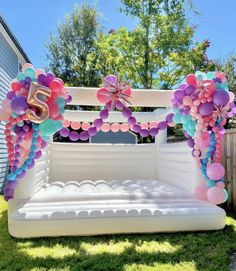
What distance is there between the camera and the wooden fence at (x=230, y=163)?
4418 mm

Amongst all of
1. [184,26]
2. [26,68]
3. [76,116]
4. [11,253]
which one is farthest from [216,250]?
[184,26]

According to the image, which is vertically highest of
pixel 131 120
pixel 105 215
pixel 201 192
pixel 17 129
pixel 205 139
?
pixel 131 120

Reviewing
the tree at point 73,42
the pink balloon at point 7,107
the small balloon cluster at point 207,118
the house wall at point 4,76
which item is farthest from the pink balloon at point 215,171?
the tree at point 73,42

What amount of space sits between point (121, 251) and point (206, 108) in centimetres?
184

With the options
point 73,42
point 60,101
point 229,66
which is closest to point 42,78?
point 60,101

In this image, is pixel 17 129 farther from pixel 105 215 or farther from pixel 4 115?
pixel 105 215

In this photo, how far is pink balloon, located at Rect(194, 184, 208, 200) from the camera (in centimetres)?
377

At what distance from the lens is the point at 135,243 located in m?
3.12

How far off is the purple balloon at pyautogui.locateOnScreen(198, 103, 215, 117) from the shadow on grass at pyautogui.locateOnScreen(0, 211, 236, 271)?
1361 mm

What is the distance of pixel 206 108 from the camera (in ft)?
11.5

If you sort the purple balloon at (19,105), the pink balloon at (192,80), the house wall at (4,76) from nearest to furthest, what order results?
the purple balloon at (19,105)
the pink balloon at (192,80)
the house wall at (4,76)

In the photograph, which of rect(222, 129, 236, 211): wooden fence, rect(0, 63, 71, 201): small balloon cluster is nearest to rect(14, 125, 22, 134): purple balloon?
rect(0, 63, 71, 201): small balloon cluster

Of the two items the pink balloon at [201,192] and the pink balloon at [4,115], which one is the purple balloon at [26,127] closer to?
the pink balloon at [4,115]

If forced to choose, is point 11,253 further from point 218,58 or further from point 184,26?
point 218,58
